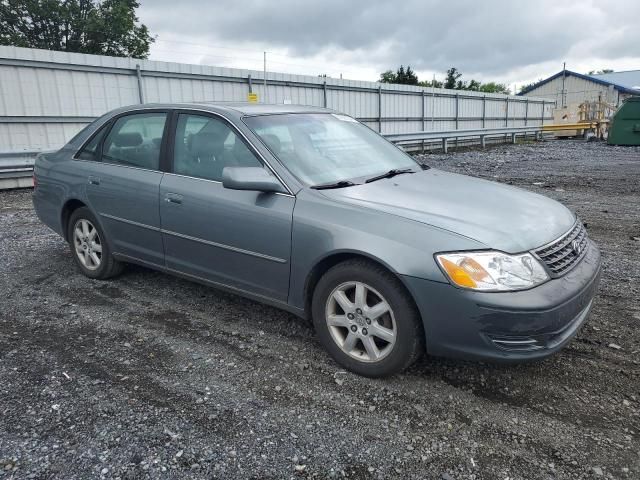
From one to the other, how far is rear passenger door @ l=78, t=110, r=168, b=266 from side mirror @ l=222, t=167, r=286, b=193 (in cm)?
93

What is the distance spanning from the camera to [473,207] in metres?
2.96

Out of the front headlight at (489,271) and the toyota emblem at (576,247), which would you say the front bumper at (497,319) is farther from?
the toyota emblem at (576,247)

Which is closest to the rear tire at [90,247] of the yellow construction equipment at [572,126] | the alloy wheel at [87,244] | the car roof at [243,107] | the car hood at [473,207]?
the alloy wheel at [87,244]

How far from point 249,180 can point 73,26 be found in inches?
1463

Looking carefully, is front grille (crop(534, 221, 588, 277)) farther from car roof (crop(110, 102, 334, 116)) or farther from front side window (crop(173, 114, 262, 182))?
car roof (crop(110, 102, 334, 116))

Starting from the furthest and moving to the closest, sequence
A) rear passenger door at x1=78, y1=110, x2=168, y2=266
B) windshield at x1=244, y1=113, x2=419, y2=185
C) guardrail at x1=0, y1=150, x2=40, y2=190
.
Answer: guardrail at x1=0, y1=150, x2=40, y2=190 < rear passenger door at x1=78, y1=110, x2=168, y2=266 < windshield at x1=244, y1=113, x2=419, y2=185

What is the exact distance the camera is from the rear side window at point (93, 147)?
14.5 feet

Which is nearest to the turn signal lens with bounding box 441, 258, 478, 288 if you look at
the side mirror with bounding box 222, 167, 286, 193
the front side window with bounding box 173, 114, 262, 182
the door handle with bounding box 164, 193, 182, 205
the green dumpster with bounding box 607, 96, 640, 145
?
the side mirror with bounding box 222, 167, 286, 193

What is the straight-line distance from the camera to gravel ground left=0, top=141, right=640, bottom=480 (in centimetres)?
225

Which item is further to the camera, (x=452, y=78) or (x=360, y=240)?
(x=452, y=78)

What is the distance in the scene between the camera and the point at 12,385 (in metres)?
2.87

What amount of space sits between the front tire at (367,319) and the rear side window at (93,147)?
106 inches

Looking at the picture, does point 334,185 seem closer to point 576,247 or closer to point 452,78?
point 576,247

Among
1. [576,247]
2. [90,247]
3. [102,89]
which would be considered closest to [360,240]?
[576,247]
